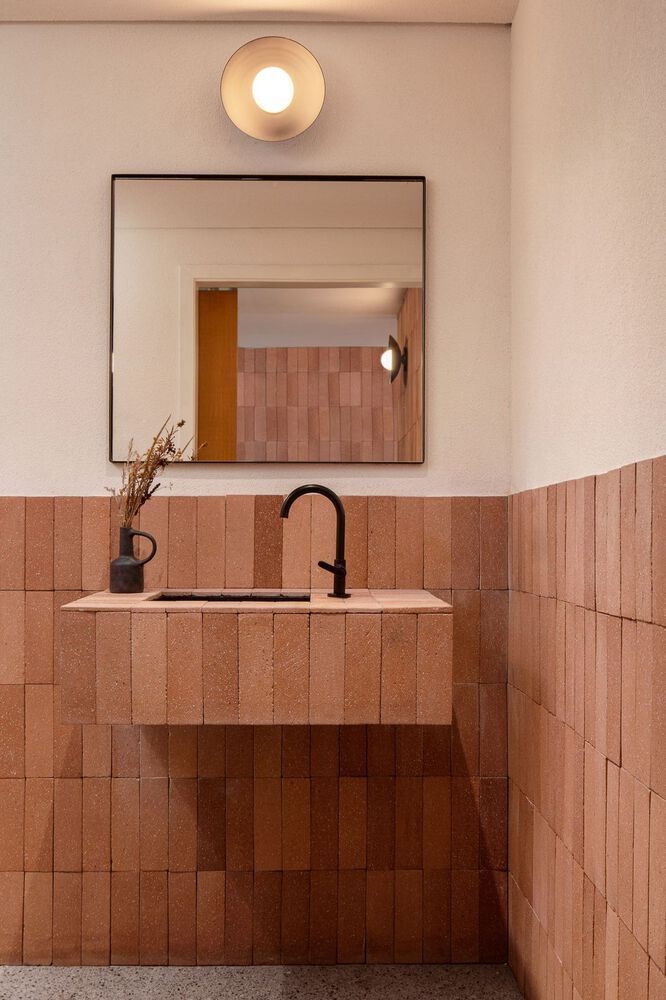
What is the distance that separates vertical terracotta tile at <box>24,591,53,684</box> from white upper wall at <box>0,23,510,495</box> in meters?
0.30

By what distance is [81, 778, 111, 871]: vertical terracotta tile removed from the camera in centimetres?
234

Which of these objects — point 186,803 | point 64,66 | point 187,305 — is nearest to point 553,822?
point 186,803

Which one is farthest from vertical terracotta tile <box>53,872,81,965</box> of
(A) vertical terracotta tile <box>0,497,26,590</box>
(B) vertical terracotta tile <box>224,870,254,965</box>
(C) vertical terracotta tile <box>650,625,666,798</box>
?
(C) vertical terracotta tile <box>650,625,666,798</box>

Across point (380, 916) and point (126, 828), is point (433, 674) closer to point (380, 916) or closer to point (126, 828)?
point (380, 916)

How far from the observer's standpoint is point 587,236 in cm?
166

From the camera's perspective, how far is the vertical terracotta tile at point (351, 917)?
7.64ft

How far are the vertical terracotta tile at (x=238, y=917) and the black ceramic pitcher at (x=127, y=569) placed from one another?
0.83 metres

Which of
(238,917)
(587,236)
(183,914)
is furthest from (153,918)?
(587,236)

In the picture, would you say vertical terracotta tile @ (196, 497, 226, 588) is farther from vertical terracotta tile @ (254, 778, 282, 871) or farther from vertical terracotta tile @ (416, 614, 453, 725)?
vertical terracotta tile @ (416, 614, 453, 725)

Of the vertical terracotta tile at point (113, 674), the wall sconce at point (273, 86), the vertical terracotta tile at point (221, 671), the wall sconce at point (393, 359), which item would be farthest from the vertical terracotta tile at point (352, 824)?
the wall sconce at point (273, 86)

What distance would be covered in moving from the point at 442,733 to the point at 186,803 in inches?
28.1

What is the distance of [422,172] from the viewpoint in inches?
94.3

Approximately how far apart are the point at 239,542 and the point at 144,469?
1.09 feet

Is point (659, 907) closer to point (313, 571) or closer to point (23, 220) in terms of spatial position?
point (313, 571)
